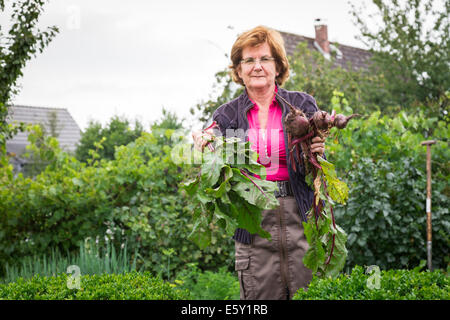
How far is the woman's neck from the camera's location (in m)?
2.55

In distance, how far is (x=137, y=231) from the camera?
190 inches

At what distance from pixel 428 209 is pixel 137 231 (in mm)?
3021

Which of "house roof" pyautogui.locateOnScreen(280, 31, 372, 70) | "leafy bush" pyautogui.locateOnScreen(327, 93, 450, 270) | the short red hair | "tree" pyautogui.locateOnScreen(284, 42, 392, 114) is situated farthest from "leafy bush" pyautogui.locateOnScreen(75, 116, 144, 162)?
the short red hair

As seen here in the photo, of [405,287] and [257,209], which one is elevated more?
[257,209]

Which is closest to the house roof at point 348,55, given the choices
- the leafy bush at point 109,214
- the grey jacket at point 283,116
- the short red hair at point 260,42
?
the leafy bush at point 109,214

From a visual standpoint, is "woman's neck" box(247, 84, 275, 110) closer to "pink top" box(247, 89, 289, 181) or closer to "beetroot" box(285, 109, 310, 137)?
"pink top" box(247, 89, 289, 181)

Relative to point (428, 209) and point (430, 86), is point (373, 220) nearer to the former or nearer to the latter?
point (428, 209)

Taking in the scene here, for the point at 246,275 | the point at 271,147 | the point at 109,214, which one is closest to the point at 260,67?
the point at 271,147

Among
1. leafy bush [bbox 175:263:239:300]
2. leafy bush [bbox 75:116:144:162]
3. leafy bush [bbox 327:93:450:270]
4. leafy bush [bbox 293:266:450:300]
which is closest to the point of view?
leafy bush [bbox 293:266:450:300]

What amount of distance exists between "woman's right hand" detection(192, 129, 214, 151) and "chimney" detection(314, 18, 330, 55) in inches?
672

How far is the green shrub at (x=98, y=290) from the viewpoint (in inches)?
81.4

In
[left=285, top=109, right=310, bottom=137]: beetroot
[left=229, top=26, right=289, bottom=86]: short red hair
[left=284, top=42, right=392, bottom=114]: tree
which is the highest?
[left=284, top=42, right=392, bottom=114]: tree

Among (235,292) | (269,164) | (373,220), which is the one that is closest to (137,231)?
(235,292)
